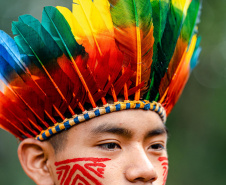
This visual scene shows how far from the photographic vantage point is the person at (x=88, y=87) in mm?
2168

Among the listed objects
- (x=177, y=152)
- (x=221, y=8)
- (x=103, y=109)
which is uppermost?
(x=221, y=8)

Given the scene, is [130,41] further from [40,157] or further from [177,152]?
[177,152]

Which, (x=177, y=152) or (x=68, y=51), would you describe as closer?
(x=68, y=51)

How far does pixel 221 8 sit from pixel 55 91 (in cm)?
817

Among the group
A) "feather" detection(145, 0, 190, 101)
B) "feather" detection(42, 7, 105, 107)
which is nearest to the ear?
"feather" detection(42, 7, 105, 107)

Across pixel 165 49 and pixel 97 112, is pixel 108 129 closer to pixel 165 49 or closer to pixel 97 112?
pixel 97 112

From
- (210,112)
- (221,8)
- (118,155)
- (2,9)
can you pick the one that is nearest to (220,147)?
(210,112)

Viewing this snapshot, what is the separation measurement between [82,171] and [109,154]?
0.65 feet

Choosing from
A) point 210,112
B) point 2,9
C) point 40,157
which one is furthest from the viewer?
point 210,112

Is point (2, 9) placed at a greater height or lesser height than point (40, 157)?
greater

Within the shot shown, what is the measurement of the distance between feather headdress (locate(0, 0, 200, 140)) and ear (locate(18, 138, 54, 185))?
0.27 ft

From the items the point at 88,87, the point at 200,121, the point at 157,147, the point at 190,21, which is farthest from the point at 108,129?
the point at 200,121

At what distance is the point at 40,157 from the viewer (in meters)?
2.38

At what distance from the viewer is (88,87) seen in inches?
86.7
